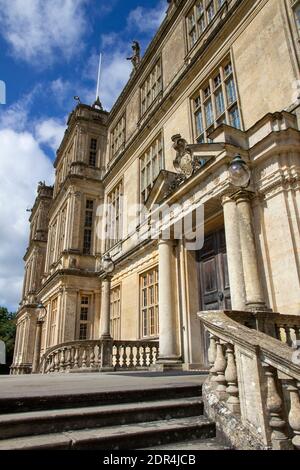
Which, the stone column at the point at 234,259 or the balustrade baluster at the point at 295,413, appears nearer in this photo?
the balustrade baluster at the point at 295,413

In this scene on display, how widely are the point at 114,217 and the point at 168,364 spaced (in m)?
10.8

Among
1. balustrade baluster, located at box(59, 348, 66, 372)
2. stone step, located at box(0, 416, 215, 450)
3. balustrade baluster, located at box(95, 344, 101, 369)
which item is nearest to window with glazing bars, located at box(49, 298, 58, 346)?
balustrade baluster, located at box(59, 348, 66, 372)

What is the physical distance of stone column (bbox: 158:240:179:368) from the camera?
9.59m

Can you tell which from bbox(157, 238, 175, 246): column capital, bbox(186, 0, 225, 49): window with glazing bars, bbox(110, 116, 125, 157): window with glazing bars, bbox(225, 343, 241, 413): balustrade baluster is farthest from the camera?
bbox(110, 116, 125, 157): window with glazing bars

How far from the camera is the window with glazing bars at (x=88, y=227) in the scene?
64.5 feet

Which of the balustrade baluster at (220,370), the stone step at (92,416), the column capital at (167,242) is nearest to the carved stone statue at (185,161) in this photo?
the column capital at (167,242)

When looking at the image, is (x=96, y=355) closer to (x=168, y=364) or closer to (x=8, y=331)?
(x=168, y=364)

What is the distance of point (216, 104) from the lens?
1091 centimetres

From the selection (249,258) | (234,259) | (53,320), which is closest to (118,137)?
(53,320)

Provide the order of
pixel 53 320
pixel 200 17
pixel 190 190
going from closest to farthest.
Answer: pixel 190 190 → pixel 200 17 → pixel 53 320

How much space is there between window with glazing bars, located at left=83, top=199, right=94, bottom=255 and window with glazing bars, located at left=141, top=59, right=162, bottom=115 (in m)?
6.46

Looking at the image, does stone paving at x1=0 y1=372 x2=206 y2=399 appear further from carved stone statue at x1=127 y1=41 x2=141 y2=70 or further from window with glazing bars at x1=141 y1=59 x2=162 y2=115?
carved stone statue at x1=127 y1=41 x2=141 y2=70

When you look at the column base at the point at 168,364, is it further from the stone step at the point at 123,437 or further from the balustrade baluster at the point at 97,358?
the stone step at the point at 123,437

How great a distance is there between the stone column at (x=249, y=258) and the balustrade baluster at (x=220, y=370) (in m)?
1.32
